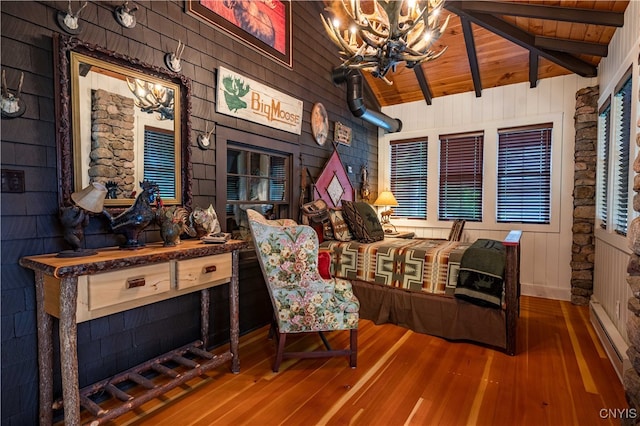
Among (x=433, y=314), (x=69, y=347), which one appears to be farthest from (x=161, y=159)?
(x=433, y=314)

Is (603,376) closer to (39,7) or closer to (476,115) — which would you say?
(476,115)

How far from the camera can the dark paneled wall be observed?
1612 mm

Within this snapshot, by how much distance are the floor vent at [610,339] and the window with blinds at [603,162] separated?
94 cm

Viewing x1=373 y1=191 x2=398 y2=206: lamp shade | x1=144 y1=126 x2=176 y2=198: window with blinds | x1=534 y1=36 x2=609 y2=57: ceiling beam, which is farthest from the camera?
x1=373 y1=191 x2=398 y2=206: lamp shade

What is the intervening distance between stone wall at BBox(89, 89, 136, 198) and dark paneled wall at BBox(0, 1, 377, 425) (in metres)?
0.20

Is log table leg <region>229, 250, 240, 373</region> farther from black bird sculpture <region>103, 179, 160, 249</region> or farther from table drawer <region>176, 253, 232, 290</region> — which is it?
black bird sculpture <region>103, 179, 160, 249</region>

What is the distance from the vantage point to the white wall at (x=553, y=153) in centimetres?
410

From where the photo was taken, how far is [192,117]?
98.0 inches

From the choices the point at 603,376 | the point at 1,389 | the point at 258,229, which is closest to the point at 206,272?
the point at 258,229

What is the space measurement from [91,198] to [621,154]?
13.7 ft

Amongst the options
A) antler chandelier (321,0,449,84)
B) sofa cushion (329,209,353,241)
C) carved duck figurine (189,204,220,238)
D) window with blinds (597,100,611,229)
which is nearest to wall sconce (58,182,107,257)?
carved duck figurine (189,204,220,238)

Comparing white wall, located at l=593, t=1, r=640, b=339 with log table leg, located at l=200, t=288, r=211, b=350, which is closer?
white wall, located at l=593, t=1, r=640, b=339

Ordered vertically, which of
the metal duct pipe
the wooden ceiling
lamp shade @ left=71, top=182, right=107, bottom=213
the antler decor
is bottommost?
lamp shade @ left=71, top=182, right=107, bottom=213

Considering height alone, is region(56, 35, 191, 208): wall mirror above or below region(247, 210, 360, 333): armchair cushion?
above
